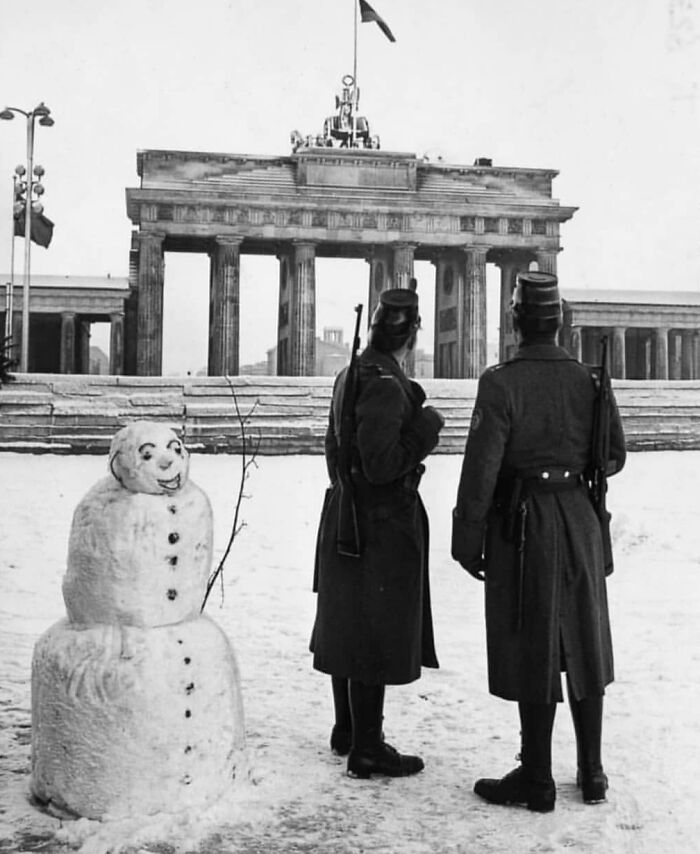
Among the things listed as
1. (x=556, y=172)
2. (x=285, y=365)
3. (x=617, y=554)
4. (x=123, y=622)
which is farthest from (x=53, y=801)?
(x=556, y=172)

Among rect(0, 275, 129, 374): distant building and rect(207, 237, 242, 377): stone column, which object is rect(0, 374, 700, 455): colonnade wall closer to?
rect(207, 237, 242, 377): stone column

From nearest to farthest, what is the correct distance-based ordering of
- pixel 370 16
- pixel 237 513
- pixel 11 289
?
pixel 237 513 < pixel 370 16 < pixel 11 289

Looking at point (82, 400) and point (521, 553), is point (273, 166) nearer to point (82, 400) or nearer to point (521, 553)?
point (82, 400)

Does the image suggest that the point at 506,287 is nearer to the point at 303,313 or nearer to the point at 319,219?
the point at 319,219

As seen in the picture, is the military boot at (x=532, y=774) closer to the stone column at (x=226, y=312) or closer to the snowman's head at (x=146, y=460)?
the snowman's head at (x=146, y=460)

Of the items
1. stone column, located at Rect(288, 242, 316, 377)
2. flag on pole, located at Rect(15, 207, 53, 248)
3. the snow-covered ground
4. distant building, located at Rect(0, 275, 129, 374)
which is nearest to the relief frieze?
stone column, located at Rect(288, 242, 316, 377)

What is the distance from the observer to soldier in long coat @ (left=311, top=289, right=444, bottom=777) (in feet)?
15.3

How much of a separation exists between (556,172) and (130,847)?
36.0 meters

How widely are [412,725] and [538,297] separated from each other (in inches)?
93.1

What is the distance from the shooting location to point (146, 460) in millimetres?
4297

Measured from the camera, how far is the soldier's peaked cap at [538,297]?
462 cm

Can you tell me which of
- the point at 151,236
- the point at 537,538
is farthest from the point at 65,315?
the point at 537,538

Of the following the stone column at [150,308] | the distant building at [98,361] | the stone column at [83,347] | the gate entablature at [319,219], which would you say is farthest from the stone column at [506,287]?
the distant building at [98,361]

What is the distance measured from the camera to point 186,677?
4242 mm
